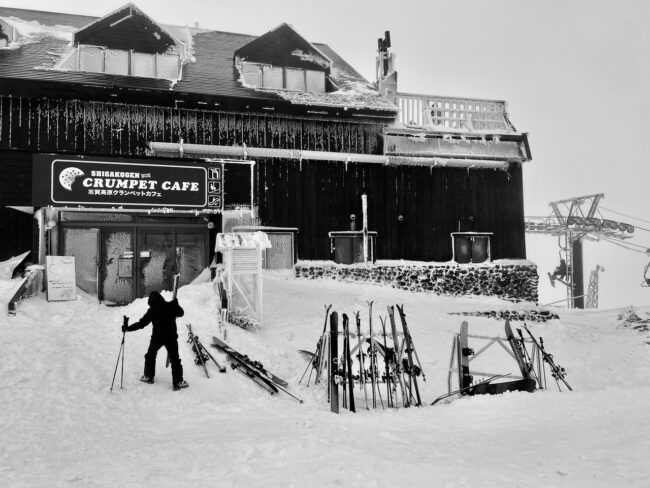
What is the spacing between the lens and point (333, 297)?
52.5 feet

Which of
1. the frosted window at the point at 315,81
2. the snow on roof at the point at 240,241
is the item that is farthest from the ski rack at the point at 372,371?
the frosted window at the point at 315,81

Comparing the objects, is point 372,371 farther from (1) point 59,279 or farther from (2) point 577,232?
(2) point 577,232

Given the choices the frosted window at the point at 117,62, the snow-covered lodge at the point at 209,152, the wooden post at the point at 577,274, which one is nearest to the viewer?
the snow-covered lodge at the point at 209,152

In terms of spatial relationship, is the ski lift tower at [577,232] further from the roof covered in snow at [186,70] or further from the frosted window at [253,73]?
the frosted window at [253,73]

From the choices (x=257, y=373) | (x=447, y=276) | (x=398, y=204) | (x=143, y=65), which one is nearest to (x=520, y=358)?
(x=257, y=373)

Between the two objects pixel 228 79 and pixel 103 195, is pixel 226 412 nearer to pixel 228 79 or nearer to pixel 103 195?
pixel 103 195

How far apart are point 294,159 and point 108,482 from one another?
1470 centimetres

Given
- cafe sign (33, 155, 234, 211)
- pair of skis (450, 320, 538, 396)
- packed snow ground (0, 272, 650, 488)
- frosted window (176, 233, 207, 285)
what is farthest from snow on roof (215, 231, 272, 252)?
pair of skis (450, 320, 538, 396)

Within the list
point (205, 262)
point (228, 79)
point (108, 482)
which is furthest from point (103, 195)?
point (108, 482)

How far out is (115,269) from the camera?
15.2 meters

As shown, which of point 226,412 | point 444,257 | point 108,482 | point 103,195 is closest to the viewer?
point 108,482

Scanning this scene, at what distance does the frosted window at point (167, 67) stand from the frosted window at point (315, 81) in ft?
16.5

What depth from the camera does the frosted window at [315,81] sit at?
18.7 m

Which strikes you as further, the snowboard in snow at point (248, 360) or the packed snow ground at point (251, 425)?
the snowboard in snow at point (248, 360)
